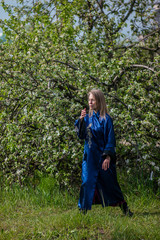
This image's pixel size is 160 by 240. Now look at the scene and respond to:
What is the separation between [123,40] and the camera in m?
7.00

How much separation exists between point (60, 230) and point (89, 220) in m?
0.38

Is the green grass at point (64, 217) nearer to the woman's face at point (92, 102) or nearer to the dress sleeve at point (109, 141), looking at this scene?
the dress sleeve at point (109, 141)

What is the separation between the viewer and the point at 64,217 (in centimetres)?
390

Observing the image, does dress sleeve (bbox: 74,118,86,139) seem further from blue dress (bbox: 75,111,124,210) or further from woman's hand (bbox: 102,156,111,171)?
woman's hand (bbox: 102,156,111,171)

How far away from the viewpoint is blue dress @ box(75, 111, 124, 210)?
4.03 m

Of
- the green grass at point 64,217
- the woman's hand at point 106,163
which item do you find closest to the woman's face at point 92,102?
the woman's hand at point 106,163

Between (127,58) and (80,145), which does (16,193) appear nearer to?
(80,145)

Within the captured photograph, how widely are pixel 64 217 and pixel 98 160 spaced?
0.84 metres

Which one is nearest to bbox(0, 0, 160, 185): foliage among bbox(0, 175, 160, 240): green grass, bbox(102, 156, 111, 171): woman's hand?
bbox(0, 175, 160, 240): green grass

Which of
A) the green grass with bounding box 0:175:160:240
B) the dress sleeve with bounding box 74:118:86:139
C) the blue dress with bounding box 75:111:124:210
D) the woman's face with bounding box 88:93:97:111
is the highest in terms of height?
the woman's face with bounding box 88:93:97:111

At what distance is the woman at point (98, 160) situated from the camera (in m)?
4.02

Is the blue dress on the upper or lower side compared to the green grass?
upper

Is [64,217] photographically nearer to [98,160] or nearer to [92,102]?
[98,160]

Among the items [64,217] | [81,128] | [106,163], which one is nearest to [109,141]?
[106,163]
